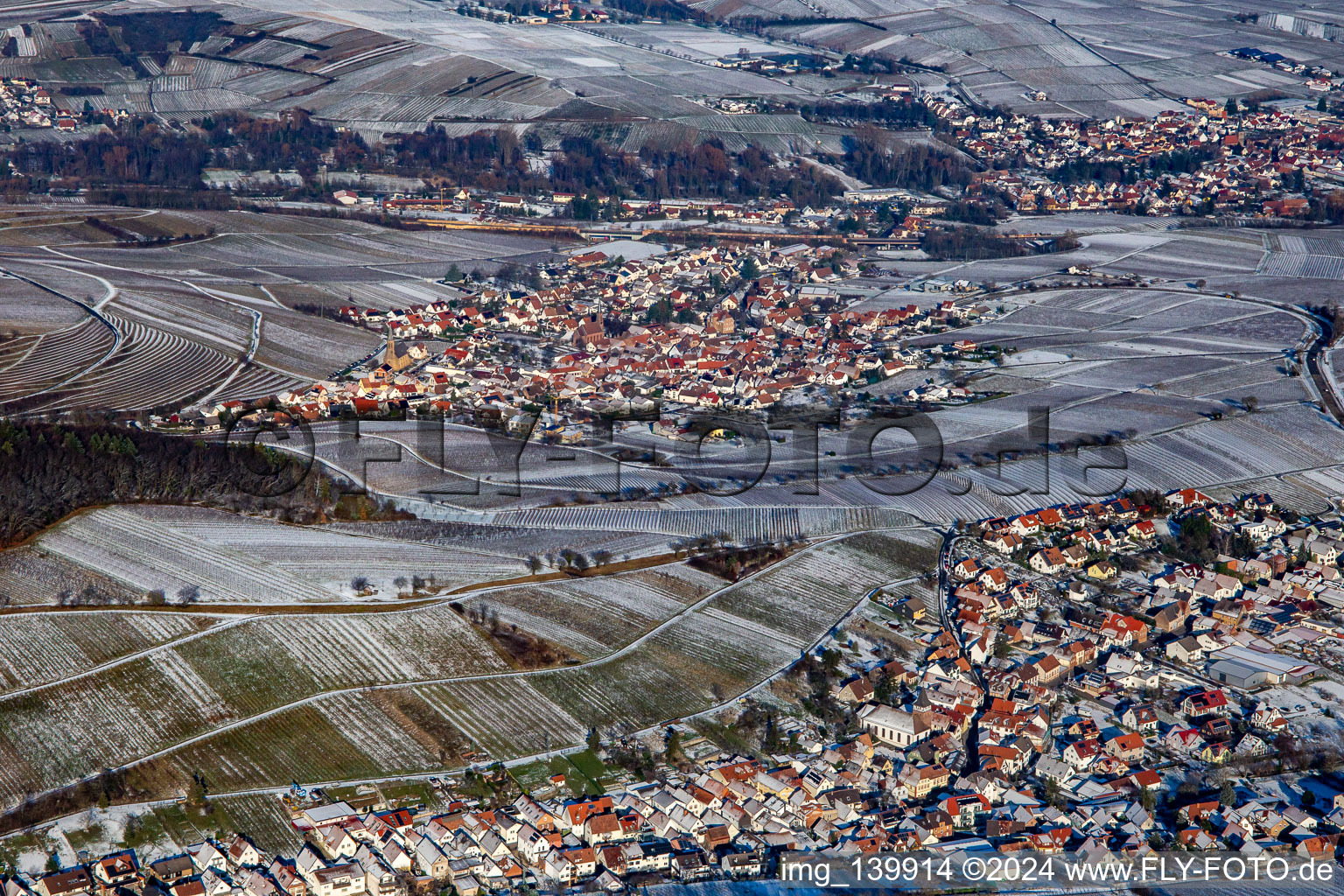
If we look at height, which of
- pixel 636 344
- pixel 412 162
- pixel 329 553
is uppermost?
pixel 412 162

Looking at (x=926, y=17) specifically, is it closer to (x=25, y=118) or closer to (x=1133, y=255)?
(x=1133, y=255)

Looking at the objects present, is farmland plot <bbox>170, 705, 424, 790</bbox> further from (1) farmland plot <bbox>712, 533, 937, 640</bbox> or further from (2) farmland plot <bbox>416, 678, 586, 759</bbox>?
(1) farmland plot <bbox>712, 533, 937, 640</bbox>

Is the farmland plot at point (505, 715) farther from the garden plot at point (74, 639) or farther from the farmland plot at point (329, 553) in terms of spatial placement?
the garden plot at point (74, 639)

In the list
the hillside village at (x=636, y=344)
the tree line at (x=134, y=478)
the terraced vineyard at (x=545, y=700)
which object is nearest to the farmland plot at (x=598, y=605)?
the terraced vineyard at (x=545, y=700)

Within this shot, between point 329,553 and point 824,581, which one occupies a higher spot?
point 329,553

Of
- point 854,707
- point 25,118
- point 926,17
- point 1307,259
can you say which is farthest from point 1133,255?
point 25,118

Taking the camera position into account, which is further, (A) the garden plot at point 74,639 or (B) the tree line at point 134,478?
(B) the tree line at point 134,478

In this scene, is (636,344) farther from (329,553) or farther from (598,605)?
(598,605)

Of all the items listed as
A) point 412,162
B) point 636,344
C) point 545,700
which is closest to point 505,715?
point 545,700
